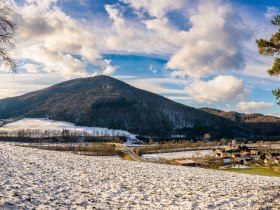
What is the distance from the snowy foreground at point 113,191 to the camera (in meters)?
17.5

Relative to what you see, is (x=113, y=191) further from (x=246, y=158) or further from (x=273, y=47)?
(x=246, y=158)

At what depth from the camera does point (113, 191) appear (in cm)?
2141

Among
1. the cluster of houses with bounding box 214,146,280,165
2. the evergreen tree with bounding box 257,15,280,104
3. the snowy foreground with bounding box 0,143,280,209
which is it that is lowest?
the cluster of houses with bounding box 214,146,280,165

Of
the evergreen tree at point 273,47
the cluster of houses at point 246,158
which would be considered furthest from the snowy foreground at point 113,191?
the cluster of houses at point 246,158

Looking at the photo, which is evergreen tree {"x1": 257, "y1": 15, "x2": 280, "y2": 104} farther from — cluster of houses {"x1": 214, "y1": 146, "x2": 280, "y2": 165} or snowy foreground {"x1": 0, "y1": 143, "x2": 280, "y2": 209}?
cluster of houses {"x1": 214, "y1": 146, "x2": 280, "y2": 165}

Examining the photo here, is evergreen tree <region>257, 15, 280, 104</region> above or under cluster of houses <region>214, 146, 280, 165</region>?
above

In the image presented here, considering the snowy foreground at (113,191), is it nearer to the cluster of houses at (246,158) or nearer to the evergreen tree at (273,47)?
the evergreen tree at (273,47)

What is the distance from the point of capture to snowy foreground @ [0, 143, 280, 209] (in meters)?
17.5

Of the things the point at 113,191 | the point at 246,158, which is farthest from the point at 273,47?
the point at 246,158

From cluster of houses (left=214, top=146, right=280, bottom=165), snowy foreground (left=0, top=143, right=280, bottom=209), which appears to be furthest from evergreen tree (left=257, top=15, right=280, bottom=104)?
cluster of houses (left=214, top=146, right=280, bottom=165)

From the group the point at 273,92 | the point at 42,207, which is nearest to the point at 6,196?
the point at 42,207

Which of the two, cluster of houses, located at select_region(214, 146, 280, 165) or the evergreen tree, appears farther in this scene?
cluster of houses, located at select_region(214, 146, 280, 165)

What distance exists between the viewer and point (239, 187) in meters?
26.2

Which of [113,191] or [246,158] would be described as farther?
[246,158]
